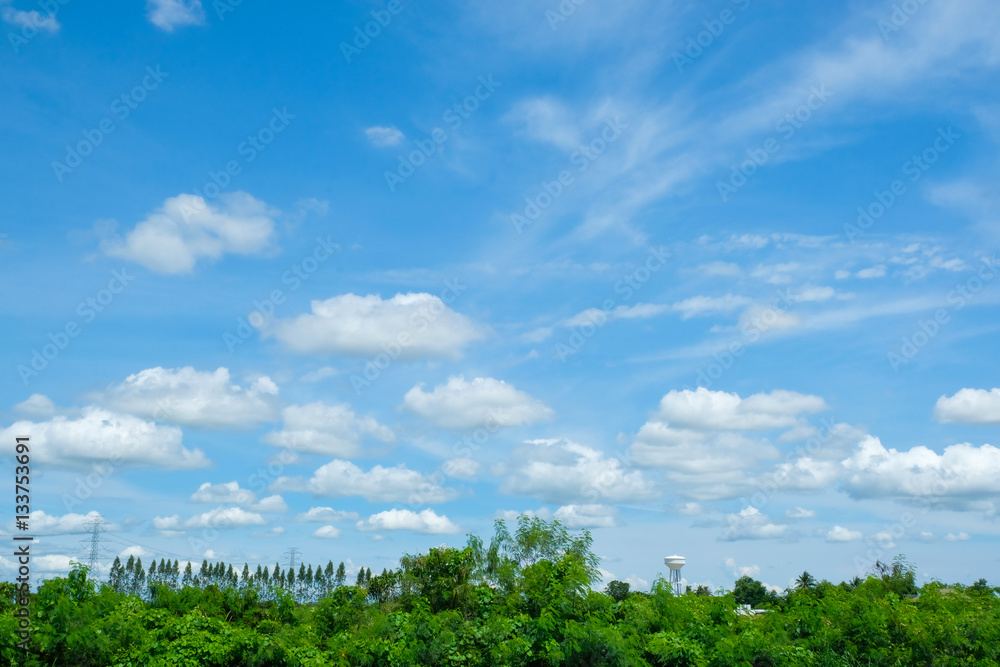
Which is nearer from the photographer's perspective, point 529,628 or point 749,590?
point 529,628

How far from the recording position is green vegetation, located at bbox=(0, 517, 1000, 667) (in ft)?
39.6

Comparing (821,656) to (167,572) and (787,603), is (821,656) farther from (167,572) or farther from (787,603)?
(167,572)

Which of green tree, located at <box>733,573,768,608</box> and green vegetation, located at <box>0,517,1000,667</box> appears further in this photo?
green tree, located at <box>733,573,768,608</box>

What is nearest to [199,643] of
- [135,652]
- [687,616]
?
[135,652]

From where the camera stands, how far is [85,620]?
41.1ft

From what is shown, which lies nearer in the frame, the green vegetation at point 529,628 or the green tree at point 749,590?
the green vegetation at point 529,628

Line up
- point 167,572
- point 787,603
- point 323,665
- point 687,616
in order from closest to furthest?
point 323,665, point 687,616, point 787,603, point 167,572

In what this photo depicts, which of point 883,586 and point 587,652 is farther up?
point 883,586

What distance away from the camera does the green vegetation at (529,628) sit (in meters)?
12.1

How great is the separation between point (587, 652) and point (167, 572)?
90.9 m

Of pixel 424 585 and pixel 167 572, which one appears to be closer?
pixel 424 585

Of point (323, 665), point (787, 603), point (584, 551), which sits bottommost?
point (323, 665)

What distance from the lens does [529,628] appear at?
1255cm

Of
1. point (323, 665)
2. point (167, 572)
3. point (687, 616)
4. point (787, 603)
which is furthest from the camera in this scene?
point (167, 572)
